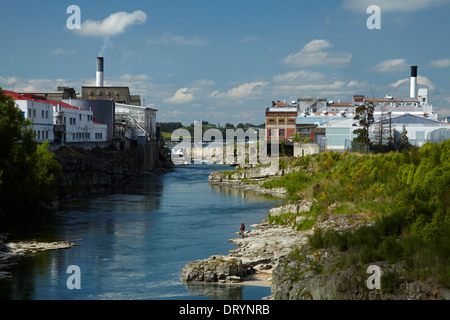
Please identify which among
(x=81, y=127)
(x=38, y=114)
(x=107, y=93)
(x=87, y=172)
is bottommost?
(x=87, y=172)

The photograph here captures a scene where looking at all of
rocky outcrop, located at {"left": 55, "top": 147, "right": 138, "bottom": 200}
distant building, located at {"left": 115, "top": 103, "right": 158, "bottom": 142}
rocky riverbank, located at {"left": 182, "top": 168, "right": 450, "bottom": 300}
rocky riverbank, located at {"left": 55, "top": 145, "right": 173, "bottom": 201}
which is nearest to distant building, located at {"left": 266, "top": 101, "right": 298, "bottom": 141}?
distant building, located at {"left": 115, "top": 103, "right": 158, "bottom": 142}

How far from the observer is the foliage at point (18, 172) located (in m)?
45.1

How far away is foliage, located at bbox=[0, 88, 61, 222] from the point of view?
45125 millimetres

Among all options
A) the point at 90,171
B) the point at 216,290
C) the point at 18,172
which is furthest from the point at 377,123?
the point at 216,290

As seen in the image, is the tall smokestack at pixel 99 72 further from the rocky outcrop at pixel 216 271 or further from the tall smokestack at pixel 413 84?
the rocky outcrop at pixel 216 271

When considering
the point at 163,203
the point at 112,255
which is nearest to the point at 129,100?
the point at 163,203

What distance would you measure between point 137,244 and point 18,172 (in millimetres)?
16672

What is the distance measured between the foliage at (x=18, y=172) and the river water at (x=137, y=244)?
2.81m

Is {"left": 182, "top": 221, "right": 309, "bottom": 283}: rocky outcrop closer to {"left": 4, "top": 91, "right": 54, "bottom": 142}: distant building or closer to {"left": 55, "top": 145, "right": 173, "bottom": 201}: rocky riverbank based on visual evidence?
{"left": 55, "top": 145, "right": 173, "bottom": 201}: rocky riverbank

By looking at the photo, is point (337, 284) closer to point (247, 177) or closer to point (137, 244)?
point (137, 244)

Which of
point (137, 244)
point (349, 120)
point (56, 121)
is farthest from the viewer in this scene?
point (349, 120)

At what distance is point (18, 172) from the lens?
46.5 meters

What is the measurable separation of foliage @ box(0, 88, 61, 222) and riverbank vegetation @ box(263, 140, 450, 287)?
22.4m

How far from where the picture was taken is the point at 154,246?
3488 centimetres
